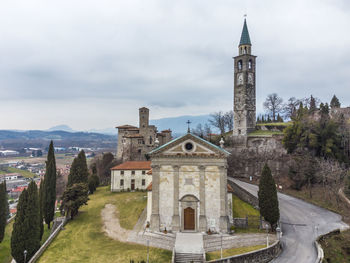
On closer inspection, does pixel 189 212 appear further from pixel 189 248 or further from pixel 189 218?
pixel 189 248

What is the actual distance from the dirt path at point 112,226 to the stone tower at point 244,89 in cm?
2960

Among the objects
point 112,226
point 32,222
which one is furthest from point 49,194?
point 112,226

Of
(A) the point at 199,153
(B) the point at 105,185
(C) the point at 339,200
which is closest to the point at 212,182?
(A) the point at 199,153

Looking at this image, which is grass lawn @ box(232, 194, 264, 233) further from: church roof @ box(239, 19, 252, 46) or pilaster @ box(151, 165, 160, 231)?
church roof @ box(239, 19, 252, 46)

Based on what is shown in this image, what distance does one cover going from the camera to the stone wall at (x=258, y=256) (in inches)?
752

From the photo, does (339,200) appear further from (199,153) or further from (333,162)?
(199,153)

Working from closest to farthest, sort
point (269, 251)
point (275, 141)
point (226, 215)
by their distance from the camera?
point (269, 251) → point (226, 215) → point (275, 141)

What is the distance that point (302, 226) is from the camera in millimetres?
27328

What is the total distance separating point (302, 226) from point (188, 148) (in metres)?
15.1

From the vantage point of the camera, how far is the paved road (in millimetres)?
21328

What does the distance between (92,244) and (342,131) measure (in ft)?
136

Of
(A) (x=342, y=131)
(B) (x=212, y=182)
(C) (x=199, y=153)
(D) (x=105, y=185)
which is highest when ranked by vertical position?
(A) (x=342, y=131)

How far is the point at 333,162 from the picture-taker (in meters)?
38.2

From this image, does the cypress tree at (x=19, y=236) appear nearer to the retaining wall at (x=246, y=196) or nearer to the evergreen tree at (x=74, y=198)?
the evergreen tree at (x=74, y=198)
